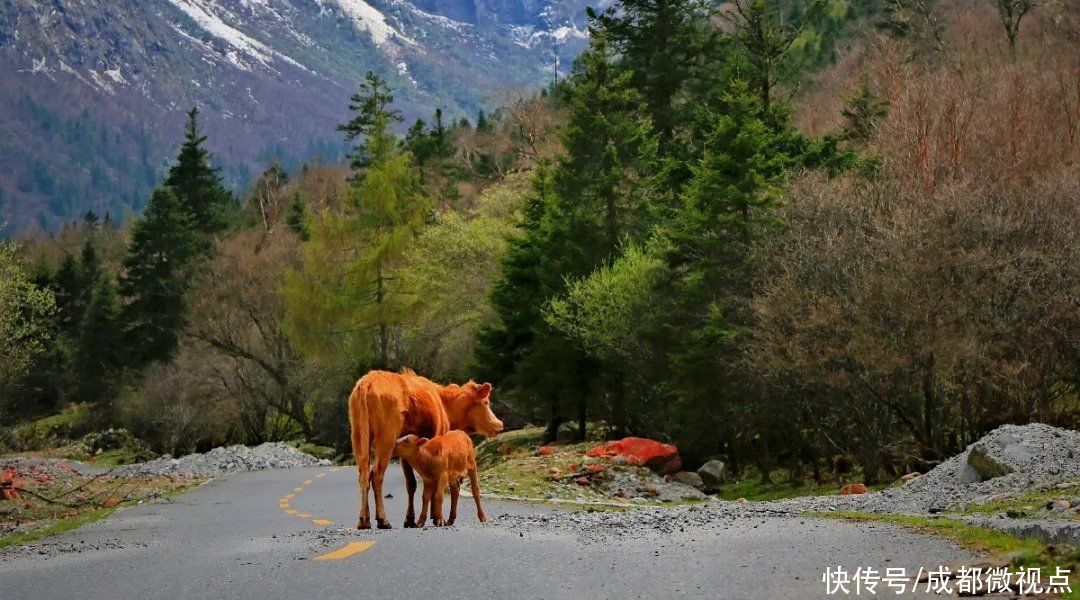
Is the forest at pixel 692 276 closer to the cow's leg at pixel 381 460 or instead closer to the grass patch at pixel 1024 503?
the grass patch at pixel 1024 503

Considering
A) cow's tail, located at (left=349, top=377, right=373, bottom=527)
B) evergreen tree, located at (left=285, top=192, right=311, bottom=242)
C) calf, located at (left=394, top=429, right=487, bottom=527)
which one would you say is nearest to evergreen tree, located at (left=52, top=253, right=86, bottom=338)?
evergreen tree, located at (left=285, top=192, right=311, bottom=242)

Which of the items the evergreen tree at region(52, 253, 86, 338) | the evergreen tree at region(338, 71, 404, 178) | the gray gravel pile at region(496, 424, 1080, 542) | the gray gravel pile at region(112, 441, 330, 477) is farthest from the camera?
the evergreen tree at region(52, 253, 86, 338)

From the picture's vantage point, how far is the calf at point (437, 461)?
13430mm

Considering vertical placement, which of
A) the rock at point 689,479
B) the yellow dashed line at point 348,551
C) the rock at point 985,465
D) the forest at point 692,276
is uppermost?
the forest at point 692,276

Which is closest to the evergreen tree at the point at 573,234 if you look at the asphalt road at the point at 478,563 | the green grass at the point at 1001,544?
the asphalt road at the point at 478,563

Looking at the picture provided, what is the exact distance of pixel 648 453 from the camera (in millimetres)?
29422

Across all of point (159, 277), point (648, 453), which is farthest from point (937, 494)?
point (159, 277)

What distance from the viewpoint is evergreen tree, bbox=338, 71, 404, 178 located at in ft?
187

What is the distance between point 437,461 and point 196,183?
283ft

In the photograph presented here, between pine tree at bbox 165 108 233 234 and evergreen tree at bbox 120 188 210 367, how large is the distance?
814cm

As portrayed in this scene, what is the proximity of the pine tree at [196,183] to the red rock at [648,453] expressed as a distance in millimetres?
71006

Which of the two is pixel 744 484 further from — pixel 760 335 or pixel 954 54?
pixel 954 54

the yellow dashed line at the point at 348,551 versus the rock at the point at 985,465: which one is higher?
the rock at the point at 985,465

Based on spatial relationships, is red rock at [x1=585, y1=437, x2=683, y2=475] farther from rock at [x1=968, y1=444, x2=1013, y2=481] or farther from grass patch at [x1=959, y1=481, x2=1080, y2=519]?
grass patch at [x1=959, y1=481, x2=1080, y2=519]
